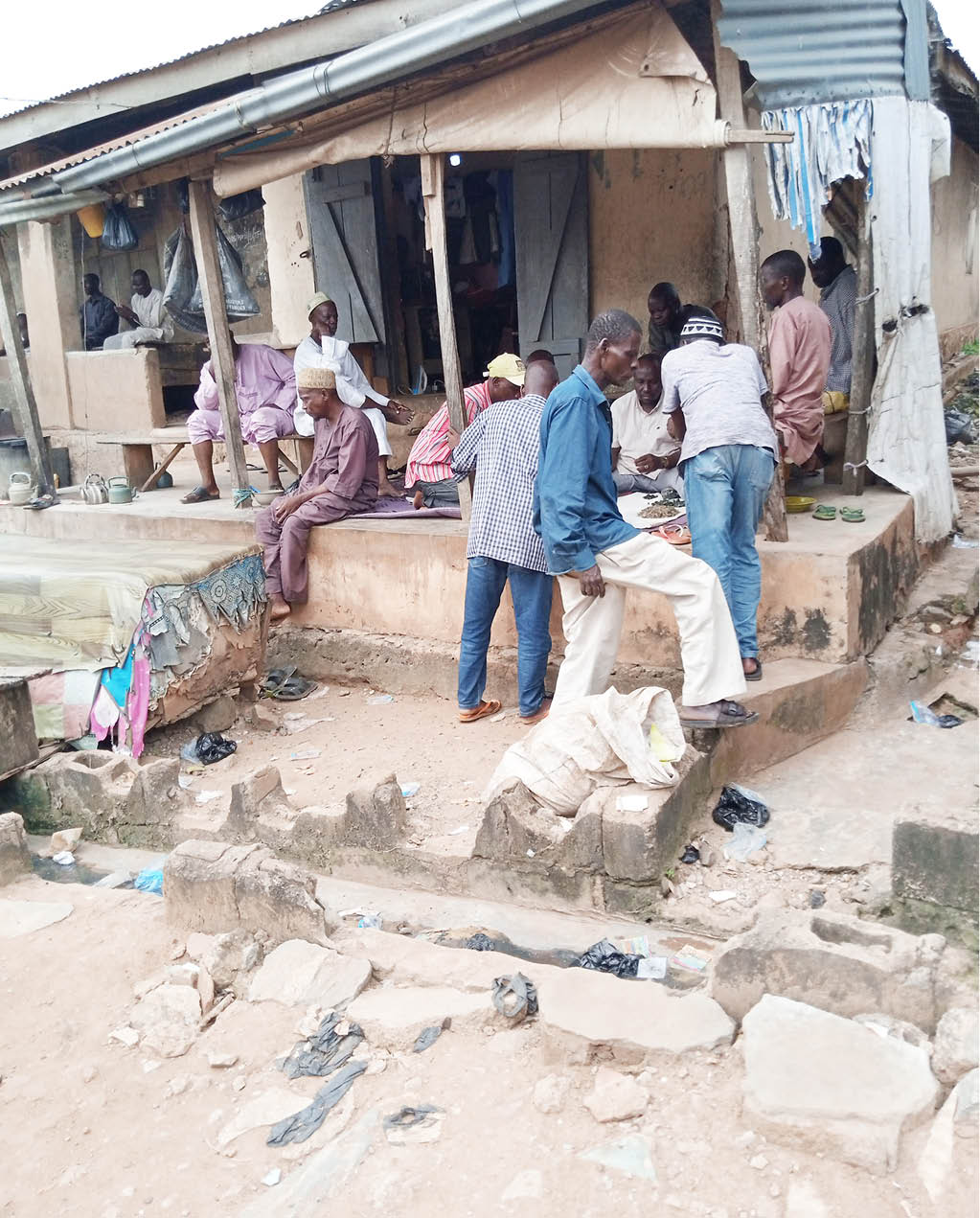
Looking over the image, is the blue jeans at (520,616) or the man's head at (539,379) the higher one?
the man's head at (539,379)

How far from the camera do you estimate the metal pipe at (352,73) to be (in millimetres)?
5113

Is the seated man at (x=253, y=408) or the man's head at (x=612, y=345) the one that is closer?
the man's head at (x=612, y=345)

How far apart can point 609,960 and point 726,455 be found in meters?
2.25

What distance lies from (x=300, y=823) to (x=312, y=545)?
2542mm

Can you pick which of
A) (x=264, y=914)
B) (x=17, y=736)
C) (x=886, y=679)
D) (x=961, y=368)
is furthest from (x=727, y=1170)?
(x=961, y=368)

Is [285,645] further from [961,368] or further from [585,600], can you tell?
[961,368]

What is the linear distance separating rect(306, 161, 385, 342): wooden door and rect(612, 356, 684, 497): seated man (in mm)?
3535

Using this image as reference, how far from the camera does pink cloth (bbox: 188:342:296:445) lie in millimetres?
8055

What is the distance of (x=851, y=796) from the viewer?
14.7 feet

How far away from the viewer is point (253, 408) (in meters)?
8.16

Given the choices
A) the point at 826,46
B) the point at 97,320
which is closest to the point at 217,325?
the point at 826,46

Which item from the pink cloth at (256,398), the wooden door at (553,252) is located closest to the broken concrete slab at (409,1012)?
the pink cloth at (256,398)

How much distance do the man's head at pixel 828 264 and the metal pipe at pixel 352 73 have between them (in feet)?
8.01

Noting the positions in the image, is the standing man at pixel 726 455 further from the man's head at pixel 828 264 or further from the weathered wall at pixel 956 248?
the weathered wall at pixel 956 248
